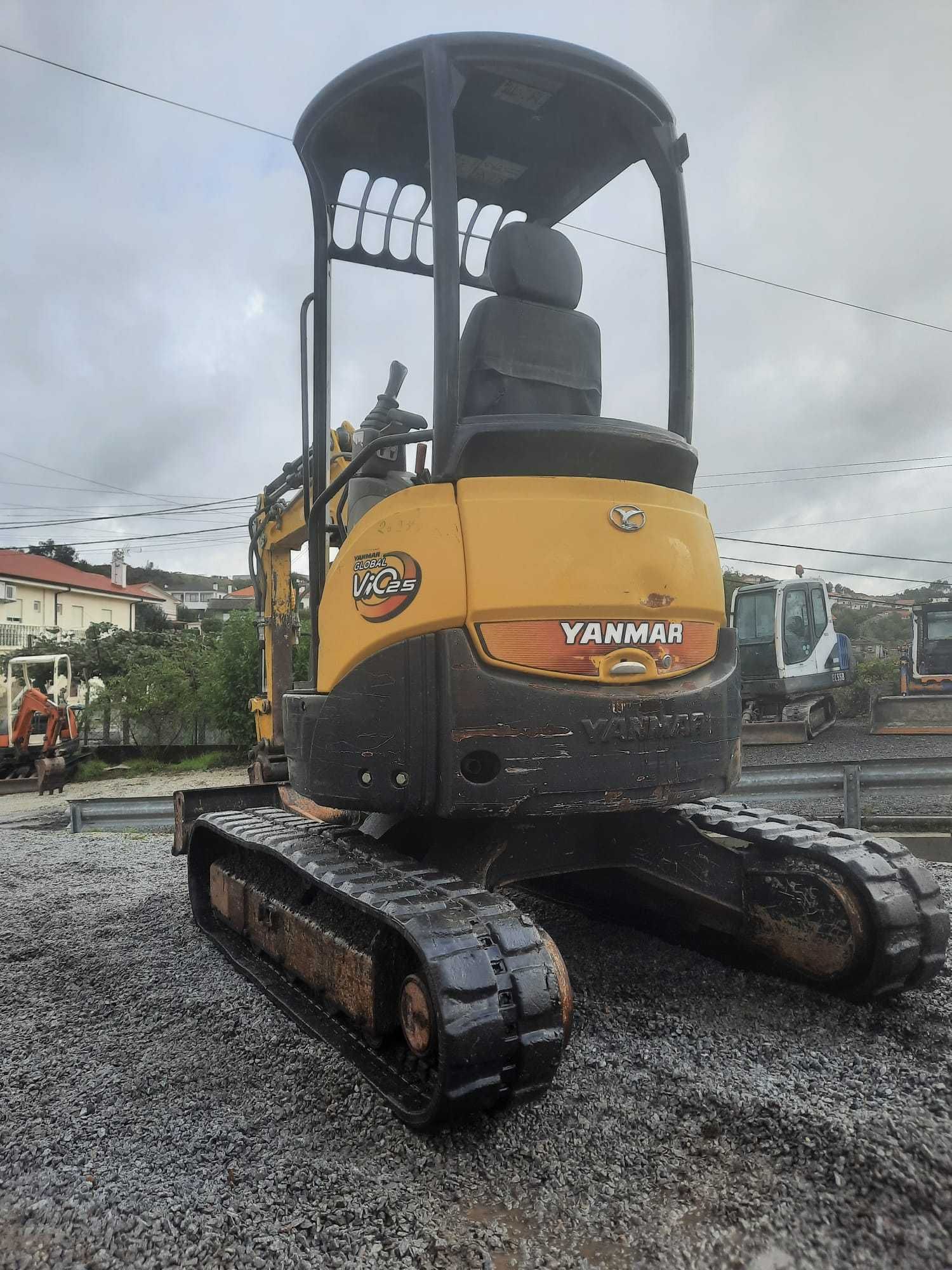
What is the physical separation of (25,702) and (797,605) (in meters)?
14.3

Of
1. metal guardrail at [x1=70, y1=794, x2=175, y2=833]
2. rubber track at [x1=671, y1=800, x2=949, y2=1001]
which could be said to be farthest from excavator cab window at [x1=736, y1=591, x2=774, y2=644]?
rubber track at [x1=671, y1=800, x2=949, y2=1001]

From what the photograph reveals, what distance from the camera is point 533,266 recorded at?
311 cm

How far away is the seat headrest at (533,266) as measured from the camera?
3.09m

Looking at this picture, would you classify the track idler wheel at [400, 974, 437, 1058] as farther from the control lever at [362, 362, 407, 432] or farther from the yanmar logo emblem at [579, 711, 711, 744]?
the control lever at [362, 362, 407, 432]

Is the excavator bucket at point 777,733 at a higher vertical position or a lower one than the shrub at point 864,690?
lower

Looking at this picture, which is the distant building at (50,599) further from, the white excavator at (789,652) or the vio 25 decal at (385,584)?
the vio 25 decal at (385,584)

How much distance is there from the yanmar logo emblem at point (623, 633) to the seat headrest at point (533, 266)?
1.21 m

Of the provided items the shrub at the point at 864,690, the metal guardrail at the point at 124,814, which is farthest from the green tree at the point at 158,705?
the shrub at the point at 864,690

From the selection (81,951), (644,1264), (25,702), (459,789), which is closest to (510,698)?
(459,789)

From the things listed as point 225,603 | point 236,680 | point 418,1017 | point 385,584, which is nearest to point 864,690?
point 236,680

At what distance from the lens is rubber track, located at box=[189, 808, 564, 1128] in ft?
7.06

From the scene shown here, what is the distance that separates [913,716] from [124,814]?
10959mm

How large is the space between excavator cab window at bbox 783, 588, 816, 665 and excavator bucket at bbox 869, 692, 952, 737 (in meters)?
2.04

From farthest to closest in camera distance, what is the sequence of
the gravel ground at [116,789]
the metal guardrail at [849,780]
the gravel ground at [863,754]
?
the gravel ground at [116,789] < the gravel ground at [863,754] < the metal guardrail at [849,780]
